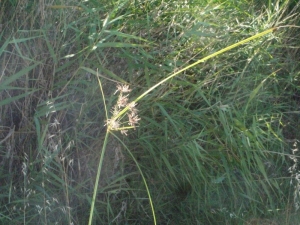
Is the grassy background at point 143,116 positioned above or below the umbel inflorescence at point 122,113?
below

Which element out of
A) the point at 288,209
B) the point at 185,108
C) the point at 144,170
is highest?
the point at 185,108

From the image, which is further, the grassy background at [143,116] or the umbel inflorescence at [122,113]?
the grassy background at [143,116]

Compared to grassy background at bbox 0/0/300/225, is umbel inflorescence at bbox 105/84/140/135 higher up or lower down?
higher up

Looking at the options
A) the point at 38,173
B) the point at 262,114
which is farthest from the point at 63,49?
the point at 262,114

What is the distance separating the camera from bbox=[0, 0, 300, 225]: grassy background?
312 cm

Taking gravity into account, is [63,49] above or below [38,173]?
above

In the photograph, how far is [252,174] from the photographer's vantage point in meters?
3.58

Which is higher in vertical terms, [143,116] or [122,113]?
[122,113]

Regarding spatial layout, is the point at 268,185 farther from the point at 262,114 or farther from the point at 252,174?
the point at 262,114

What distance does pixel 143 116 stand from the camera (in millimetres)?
3309

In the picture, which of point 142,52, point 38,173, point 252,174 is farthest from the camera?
point 252,174

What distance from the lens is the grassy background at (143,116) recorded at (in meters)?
3.12

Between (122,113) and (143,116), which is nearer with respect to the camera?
(122,113)

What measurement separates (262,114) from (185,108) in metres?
0.49
